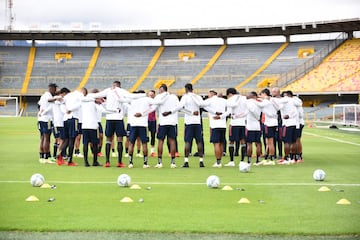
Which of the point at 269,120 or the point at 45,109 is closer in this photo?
the point at 45,109

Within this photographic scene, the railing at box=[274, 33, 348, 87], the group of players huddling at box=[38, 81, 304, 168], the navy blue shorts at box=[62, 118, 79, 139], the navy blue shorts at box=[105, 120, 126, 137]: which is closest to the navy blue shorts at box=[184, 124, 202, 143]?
the group of players huddling at box=[38, 81, 304, 168]

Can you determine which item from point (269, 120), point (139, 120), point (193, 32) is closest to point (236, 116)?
point (269, 120)

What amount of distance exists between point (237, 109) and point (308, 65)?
52.3 metres

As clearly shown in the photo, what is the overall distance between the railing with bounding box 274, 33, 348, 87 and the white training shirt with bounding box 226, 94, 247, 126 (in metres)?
49.1

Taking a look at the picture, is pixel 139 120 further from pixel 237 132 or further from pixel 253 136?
pixel 253 136

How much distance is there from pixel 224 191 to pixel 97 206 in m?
2.72

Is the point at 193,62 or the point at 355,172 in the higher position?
the point at 193,62

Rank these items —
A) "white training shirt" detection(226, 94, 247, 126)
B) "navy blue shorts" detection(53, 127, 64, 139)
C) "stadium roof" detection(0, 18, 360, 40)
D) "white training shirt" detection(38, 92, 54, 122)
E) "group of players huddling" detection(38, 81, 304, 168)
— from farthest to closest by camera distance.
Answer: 1. "stadium roof" detection(0, 18, 360, 40)
2. "white training shirt" detection(38, 92, 54, 122)
3. "navy blue shorts" detection(53, 127, 64, 139)
4. "white training shirt" detection(226, 94, 247, 126)
5. "group of players huddling" detection(38, 81, 304, 168)

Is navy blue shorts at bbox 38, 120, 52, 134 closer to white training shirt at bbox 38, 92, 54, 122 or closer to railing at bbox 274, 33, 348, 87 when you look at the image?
white training shirt at bbox 38, 92, 54, 122

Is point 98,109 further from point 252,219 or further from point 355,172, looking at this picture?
point 252,219

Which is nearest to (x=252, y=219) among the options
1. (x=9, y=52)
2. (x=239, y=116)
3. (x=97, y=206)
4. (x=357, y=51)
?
(x=97, y=206)

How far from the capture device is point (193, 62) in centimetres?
7525

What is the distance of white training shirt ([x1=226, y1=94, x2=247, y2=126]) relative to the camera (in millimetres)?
17391

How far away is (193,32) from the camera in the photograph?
252 ft
